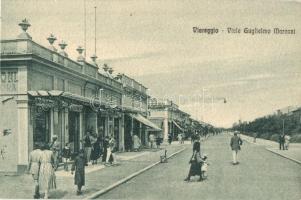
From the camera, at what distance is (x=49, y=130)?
74.0ft

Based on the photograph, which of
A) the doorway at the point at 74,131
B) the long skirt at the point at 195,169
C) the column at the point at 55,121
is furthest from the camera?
the doorway at the point at 74,131

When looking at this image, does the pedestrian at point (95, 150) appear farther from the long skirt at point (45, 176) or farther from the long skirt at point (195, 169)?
the long skirt at point (45, 176)

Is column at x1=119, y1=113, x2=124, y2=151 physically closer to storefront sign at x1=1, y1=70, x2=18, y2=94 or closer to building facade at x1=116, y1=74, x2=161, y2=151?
building facade at x1=116, y1=74, x2=161, y2=151

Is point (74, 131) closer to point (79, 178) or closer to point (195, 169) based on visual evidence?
point (195, 169)

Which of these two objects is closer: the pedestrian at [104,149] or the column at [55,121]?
the column at [55,121]

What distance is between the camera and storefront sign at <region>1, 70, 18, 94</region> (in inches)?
781

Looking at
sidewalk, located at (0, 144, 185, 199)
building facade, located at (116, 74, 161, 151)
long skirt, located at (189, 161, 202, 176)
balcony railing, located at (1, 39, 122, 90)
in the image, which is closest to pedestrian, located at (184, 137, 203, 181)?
long skirt, located at (189, 161, 202, 176)

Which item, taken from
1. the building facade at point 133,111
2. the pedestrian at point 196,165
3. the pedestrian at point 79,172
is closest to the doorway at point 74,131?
the building facade at point 133,111

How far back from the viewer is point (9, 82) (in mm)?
19891

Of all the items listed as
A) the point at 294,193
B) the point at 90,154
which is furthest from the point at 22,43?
the point at 294,193

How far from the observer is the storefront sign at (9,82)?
19.8 m

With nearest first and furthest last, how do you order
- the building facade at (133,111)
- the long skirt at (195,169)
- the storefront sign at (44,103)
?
1. the long skirt at (195,169)
2. the storefront sign at (44,103)
3. the building facade at (133,111)

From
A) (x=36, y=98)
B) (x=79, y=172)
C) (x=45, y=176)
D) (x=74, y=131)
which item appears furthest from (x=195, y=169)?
(x=74, y=131)

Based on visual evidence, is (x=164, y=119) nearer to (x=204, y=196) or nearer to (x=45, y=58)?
(x=45, y=58)
